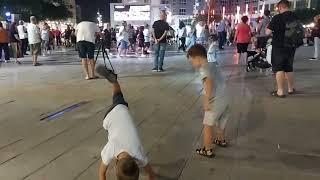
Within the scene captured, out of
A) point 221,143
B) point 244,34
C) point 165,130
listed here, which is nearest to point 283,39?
point 165,130

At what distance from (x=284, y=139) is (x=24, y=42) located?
55.2 ft

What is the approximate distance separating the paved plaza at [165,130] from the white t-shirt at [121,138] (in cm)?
68

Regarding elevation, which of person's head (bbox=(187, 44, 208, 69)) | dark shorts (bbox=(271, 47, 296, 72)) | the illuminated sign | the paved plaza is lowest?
the paved plaza

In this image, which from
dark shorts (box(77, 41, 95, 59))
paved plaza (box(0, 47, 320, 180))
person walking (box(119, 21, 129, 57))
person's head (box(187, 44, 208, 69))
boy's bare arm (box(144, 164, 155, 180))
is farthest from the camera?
person walking (box(119, 21, 129, 57))

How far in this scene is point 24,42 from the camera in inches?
782

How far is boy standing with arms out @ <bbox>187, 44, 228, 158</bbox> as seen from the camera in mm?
4457

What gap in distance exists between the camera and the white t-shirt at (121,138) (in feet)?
10.8

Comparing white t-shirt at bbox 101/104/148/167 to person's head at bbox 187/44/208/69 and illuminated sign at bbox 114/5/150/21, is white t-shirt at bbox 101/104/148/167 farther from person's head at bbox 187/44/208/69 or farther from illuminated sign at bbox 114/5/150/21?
illuminated sign at bbox 114/5/150/21

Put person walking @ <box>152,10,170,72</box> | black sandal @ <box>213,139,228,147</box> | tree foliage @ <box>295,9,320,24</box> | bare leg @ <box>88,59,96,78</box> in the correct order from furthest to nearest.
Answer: tree foliage @ <box>295,9,320,24</box>, person walking @ <box>152,10,170,72</box>, bare leg @ <box>88,59,96,78</box>, black sandal @ <box>213,139,228,147</box>

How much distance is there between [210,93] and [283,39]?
3901mm

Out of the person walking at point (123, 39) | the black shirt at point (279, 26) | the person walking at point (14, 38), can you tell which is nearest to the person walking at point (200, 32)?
the person walking at point (123, 39)

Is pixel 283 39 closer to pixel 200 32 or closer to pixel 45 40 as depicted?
pixel 200 32

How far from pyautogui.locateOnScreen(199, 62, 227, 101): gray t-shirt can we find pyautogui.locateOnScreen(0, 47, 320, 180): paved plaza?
683 millimetres

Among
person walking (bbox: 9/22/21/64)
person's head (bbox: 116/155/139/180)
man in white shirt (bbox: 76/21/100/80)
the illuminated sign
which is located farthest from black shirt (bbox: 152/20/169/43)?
the illuminated sign
